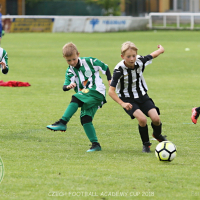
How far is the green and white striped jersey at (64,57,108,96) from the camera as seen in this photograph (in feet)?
20.1

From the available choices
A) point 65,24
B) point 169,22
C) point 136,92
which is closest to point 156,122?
point 136,92

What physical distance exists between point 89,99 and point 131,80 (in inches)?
23.3

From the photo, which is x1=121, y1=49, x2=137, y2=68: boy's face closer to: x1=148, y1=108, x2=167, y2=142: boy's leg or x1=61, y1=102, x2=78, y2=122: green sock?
x1=148, y1=108, x2=167, y2=142: boy's leg

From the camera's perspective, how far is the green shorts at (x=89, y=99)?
599cm

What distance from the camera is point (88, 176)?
4812 millimetres

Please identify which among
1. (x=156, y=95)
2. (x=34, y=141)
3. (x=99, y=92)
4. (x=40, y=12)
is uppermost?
(x=99, y=92)

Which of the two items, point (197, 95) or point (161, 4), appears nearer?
point (197, 95)

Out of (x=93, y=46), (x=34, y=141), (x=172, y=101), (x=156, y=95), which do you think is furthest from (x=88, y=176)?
(x=93, y=46)

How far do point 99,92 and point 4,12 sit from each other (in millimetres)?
44171

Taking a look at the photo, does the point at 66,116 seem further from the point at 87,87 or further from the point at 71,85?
the point at 87,87

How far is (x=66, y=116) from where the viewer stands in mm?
5781

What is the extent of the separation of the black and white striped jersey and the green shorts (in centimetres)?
28

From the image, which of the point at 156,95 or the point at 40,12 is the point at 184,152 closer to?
the point at 156,95

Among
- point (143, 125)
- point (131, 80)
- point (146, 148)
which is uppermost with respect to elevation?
point (131, 80)
